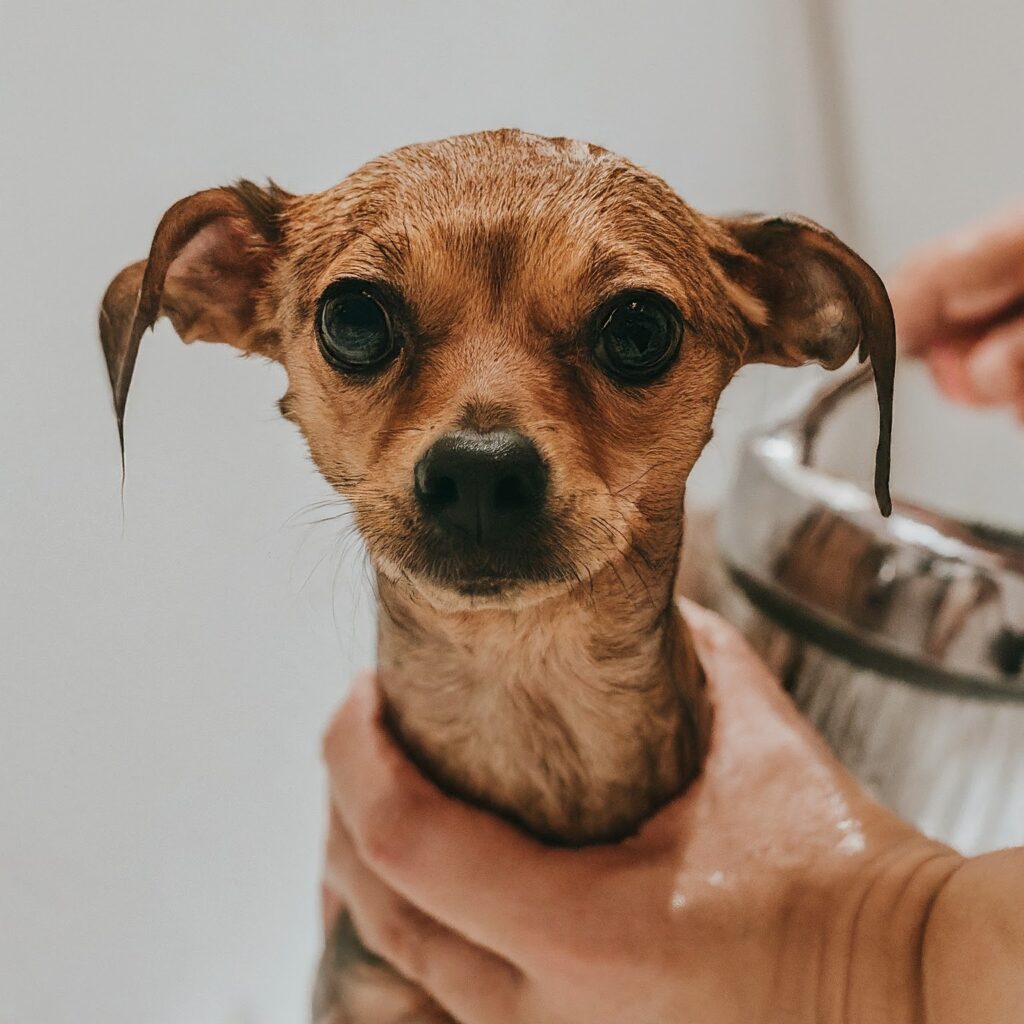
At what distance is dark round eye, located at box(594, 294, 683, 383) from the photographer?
0.74 metres

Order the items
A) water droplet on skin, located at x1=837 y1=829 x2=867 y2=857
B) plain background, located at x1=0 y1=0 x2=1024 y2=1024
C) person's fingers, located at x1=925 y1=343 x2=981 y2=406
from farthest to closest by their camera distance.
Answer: person's fingers, located at x1=925 y1=343 x2=981 y2=406 → water droplet on skin, located at x1=837 y1=829 x2=867 y2=857 → plain background, located at x1=0 y1=0 x2=1024 y2=1024

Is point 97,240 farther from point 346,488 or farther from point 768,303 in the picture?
point 768,303

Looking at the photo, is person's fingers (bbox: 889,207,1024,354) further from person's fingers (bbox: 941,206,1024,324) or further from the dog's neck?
the dog's neck

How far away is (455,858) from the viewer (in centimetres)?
102

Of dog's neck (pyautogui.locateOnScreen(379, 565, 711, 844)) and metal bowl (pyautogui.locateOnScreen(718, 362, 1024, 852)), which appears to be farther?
metal bowl (pyautogui.locateOnScreen(718, 362, 1024, 852))

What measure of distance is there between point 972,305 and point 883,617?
0.61 m

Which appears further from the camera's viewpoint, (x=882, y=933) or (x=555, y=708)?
(x=555, y=708)

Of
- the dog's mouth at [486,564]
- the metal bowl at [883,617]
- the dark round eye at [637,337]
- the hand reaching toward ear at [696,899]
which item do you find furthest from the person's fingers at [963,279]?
A: the dog's mouth at [486,564]

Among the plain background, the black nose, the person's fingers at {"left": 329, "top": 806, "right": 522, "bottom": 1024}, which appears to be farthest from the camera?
the person's fingers at {"left": 329, "top": 806, "right": 522, "bottom": 1024}

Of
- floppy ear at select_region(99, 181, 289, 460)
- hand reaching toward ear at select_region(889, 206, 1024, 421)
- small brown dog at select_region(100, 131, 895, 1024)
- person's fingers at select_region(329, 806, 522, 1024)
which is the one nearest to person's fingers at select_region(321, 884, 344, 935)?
person's fingers at select_region(329, 806, 522, 1024)

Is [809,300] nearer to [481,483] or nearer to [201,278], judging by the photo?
[481,483]

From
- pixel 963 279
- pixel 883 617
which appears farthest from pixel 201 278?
pixel 963 279

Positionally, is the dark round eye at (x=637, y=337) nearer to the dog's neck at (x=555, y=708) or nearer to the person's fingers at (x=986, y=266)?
the dog's neck at (x=555, y=708)

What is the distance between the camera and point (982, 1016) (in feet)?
2.39
